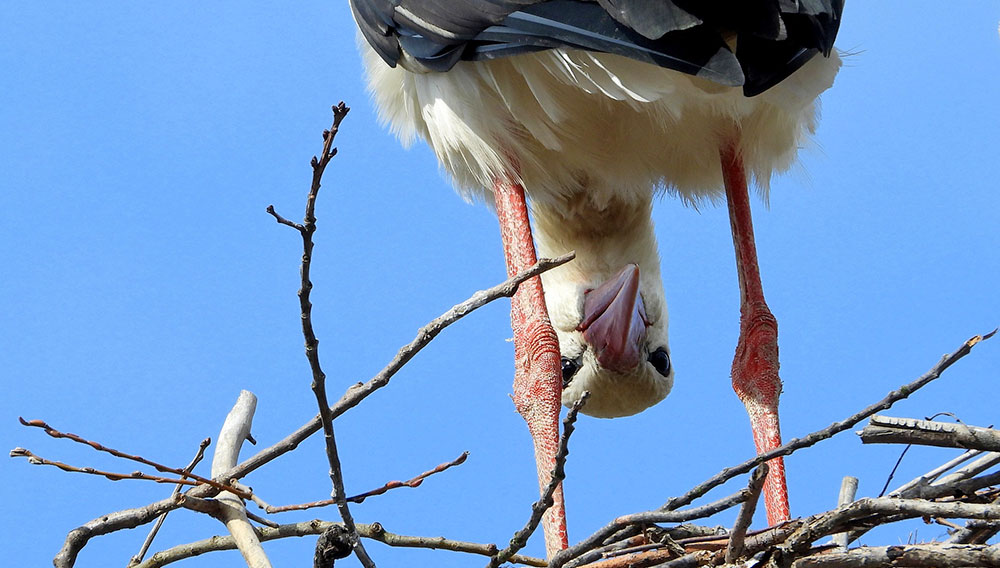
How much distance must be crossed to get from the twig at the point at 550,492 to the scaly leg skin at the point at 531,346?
1695 mm

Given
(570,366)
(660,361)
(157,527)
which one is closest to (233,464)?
(157,527)

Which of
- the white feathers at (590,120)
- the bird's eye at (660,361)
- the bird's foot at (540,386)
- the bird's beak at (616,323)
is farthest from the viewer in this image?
the bird's eye at (660,361)

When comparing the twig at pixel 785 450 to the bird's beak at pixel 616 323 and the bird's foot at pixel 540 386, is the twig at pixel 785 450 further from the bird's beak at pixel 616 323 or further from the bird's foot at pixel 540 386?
the bird's beak at pixel 616 323

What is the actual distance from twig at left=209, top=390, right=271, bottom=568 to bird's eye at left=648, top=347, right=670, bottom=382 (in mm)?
2539

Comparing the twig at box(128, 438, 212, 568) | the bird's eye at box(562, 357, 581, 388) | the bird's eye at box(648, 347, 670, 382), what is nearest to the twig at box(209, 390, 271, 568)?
the twig at box(128, 438, 212, 568)

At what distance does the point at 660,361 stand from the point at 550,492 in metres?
3.03

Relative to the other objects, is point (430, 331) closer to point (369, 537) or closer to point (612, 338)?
point (369, 537)

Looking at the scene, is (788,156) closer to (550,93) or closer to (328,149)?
(550,93)

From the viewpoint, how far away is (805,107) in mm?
5180

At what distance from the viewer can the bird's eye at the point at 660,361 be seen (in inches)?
234

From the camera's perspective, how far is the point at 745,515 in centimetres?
311

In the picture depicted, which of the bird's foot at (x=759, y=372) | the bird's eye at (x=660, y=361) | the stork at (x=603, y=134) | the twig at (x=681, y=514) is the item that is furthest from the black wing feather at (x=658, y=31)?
the bird's eye at (x=660, y=361)

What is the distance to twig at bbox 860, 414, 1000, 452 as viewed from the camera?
3311 mm

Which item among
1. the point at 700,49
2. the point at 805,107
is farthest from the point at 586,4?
the point at 805,107
